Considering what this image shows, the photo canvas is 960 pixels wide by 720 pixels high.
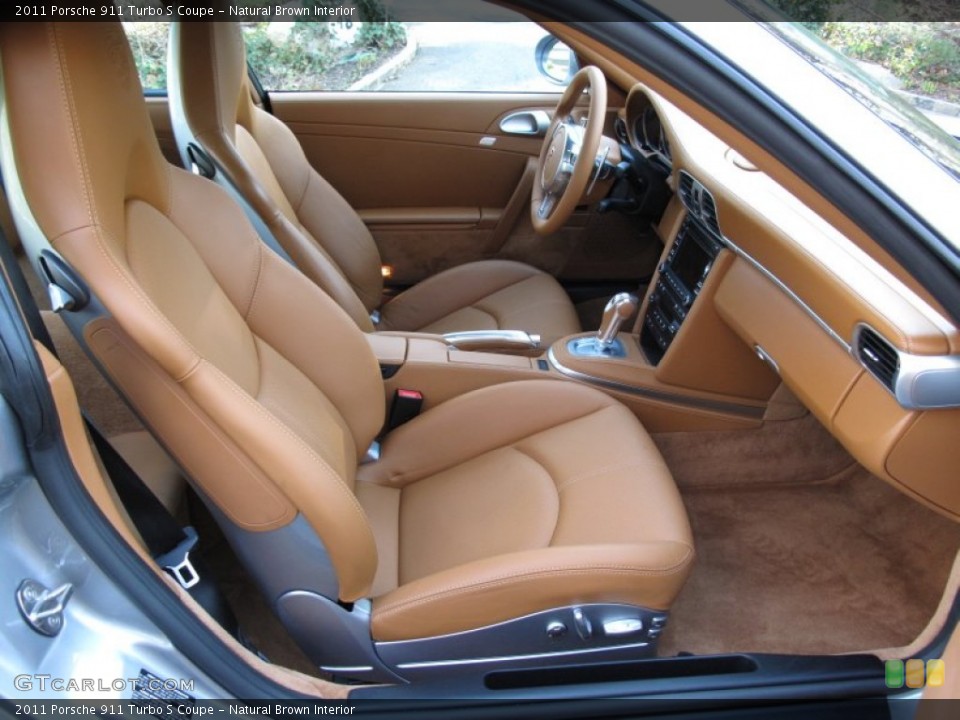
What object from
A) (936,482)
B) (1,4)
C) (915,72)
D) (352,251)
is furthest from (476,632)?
(352,251)

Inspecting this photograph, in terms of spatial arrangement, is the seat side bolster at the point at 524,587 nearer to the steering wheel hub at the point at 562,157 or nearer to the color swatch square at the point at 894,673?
the color swatch square at the point at 894,673

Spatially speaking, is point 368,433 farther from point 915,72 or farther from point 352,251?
point 915,72

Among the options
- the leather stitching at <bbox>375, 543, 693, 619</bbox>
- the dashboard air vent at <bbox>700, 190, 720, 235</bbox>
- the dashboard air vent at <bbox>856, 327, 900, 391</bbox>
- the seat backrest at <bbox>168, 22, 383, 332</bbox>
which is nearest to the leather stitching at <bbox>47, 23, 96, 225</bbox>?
the leather stitching at <bbox>375, 543, 693, 619</bbox>

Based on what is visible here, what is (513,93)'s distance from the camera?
2566 millimetres

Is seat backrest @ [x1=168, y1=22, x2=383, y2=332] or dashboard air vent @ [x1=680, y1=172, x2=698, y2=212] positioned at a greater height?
dashboard air vent @ [x1=680, y1=172, x2=698, y2=212]

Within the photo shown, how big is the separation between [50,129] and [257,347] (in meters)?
0.46

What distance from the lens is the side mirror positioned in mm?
2494

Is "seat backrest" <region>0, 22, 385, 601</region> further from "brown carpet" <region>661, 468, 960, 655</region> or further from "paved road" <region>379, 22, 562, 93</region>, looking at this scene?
"paved road" <region>379, 22, 562, 93</region>

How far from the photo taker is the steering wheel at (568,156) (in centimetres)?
167

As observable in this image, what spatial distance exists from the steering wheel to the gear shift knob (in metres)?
0.28

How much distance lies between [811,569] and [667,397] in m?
Answer: 0.51

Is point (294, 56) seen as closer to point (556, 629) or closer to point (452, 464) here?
point (452, 464)

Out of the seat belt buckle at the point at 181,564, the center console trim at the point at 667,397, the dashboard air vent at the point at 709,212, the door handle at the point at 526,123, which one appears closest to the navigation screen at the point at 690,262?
the dashboard air vent at the point at 709,212

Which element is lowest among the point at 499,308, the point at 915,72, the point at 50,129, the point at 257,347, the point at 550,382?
the point at 499,308
